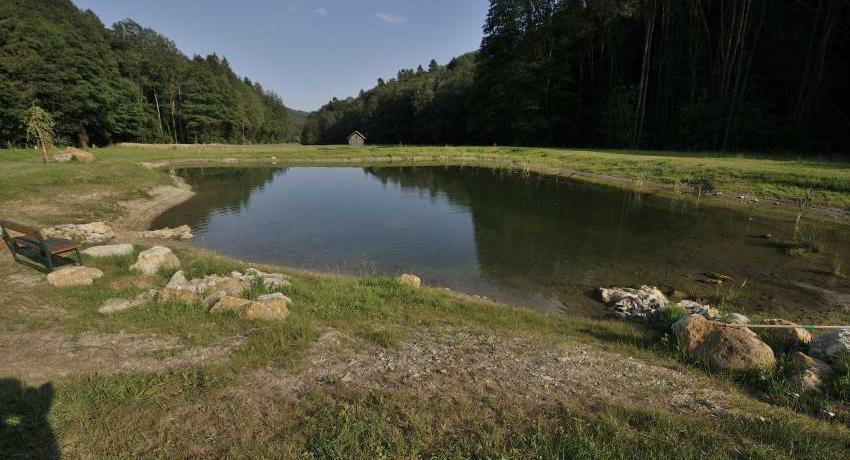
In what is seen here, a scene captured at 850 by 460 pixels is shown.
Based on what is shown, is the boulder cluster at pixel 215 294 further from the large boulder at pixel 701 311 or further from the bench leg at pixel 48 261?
the large boulder at pixel 701 311

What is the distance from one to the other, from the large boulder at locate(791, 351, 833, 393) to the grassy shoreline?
650 mm

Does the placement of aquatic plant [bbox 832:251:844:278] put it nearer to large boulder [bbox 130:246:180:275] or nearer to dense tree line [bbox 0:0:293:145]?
large boulder [bbox 130:246:180:275]

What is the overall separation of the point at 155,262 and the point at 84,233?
8241 millimetres

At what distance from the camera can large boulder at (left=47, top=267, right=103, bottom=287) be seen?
30.1ft

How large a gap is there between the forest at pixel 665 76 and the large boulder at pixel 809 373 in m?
47.9

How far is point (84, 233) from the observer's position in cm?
1605

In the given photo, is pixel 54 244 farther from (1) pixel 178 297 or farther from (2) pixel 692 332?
(2) pixel 692 332

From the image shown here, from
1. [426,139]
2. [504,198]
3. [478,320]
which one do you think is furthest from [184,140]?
[478,320]

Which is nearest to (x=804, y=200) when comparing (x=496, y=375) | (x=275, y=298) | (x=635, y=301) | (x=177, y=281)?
(x=635, y=301)

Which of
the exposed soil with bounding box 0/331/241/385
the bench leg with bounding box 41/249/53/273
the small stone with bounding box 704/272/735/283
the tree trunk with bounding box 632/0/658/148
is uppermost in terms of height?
the tree trunk with bounding box 632/0/658/148

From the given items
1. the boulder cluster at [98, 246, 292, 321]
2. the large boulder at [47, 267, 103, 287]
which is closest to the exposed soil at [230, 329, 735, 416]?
the boulder cluster at [98, 246, 292, 321]

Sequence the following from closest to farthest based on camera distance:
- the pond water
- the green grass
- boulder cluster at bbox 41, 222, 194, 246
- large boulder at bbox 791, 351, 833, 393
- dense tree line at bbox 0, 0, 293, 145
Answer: large boulder at bbox 791, 351, 833, 393, the pond water, boulder cluster at bbox 41, 222, 194, 246, the green grass, dense tree line at bbox 0, 0, 293, 145

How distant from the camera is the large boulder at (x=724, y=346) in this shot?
20.6 ft

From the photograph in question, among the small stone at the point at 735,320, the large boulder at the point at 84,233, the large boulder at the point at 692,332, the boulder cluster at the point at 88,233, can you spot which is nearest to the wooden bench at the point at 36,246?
the boulder cluster at the point at 88,233
